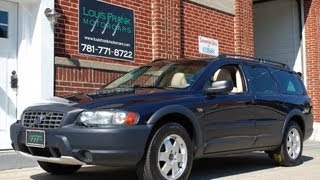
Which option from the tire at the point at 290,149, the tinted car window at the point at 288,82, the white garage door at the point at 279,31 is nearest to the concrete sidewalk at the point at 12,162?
the tire at the point at 290,149

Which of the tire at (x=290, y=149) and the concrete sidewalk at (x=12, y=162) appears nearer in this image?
the concrete sidewalk at (x=12, y=162)

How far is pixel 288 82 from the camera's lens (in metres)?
9.50

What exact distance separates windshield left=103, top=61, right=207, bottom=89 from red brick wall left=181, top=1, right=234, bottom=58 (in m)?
5.04

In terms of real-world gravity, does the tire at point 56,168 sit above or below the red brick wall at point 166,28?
below

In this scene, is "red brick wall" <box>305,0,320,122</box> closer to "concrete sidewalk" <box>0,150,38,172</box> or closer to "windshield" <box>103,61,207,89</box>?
"windshield" <box>103,61,207,89</box>

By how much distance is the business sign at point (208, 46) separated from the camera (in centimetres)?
1370

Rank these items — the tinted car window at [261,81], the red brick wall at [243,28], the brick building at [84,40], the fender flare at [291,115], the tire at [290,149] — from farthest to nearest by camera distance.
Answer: the red brick wall at [243,28] → the brick building at [84,40] → the tire at [290,149] → the fender flare at [291,115] → the tinted car window at [261,81]

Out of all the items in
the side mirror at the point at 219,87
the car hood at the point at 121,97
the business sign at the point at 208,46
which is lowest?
the car hood at the point at 121,97

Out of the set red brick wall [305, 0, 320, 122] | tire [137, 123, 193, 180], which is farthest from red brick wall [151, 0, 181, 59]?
red brick wall [305, 0, 320, 122]

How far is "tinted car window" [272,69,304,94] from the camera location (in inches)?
361

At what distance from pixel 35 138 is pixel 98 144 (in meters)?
0.84

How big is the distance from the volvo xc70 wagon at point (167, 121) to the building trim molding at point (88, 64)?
2179 millimetres

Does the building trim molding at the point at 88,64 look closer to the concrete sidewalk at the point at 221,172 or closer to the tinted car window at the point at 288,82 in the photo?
the concrete sidewalk at the point at 221,172

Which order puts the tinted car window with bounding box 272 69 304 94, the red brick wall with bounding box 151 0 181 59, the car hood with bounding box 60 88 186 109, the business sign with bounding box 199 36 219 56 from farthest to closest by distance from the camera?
1. the business sign with bounding box 199 36 219 56
2. the red brick wall with bounding box 151 0 181 59
3. the tinted car window with bounding box 272 69 304 94
4. the car hood with bounding box 60 88 186 109
